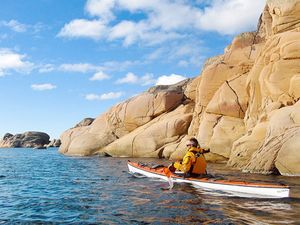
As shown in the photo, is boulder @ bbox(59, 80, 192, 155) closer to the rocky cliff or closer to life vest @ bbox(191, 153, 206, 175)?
the rocky cliff

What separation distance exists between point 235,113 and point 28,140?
7334 centimetres

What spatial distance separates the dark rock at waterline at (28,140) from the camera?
9244cm

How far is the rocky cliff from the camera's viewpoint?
65.8ft

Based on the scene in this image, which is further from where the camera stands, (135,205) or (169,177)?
(169,177)

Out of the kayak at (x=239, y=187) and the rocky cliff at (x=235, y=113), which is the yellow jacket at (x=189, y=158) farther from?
the rocky cliff at (x=235, y=113)

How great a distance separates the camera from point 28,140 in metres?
A: 93.7

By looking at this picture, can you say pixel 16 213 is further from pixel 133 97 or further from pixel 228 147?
pixel 133 97

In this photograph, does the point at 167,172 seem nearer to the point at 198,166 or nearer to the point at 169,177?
the point at 169,177

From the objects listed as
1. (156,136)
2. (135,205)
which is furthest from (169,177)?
(156,136)

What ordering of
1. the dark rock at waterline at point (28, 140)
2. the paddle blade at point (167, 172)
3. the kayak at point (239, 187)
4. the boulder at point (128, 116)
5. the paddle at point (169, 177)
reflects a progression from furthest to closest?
the dark rock at waterline at point (28, 140)
the boulder at point (128, 116)
the paddle blade at point (167, 172)
the paddle at point (169, 177)
the kayak at point (239, 187)

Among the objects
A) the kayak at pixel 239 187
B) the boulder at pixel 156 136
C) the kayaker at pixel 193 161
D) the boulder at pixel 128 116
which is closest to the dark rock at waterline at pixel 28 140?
the boulder at pixel 128 116

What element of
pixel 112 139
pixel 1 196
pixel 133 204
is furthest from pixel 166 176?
pixel 112 139

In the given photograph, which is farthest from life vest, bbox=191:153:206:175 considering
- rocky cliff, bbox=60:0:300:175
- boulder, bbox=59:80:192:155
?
boulder, bbox=59:80:192:155

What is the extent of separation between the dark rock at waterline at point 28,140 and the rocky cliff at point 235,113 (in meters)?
47.6
